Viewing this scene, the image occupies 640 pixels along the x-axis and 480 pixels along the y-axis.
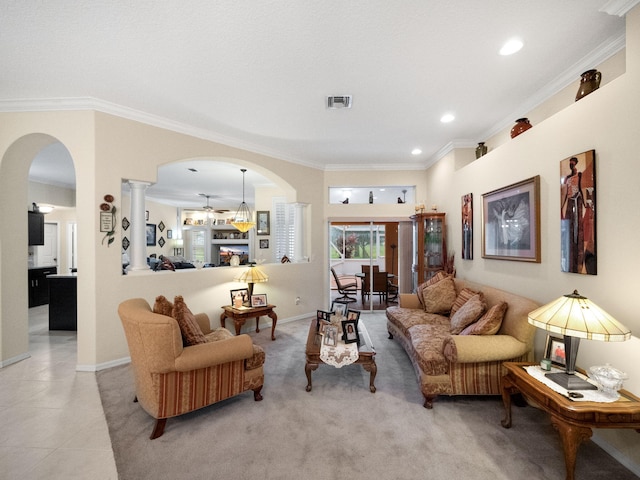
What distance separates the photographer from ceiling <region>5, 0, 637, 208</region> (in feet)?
6.53

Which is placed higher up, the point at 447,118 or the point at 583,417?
the point at 447,118

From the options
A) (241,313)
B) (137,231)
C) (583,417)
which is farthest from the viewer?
(241,313)

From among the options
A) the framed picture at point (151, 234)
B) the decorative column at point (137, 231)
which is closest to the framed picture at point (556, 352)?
the decorative column at point (137, 231)

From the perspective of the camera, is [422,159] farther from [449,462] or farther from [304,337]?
[449,462]

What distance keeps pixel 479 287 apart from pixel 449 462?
2.31 metres

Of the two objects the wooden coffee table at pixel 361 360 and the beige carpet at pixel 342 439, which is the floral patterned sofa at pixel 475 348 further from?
the wooden coffee table at pixel 361 360

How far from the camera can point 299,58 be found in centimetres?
247

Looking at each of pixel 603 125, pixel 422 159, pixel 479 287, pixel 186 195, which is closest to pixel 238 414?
pixel 479 287

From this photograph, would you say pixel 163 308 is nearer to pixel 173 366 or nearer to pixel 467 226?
pixel 173 366

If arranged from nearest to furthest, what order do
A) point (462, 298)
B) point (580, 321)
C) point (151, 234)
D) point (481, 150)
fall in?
1. point (580, 321)
2. point (462, 298)
3. point (481, 150)
4. point (151, 234)

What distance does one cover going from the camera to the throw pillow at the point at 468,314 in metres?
3.00

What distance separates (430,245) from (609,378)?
3291 mm

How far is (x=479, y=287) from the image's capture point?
12.3ft

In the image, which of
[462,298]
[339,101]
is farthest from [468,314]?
[339,101]
